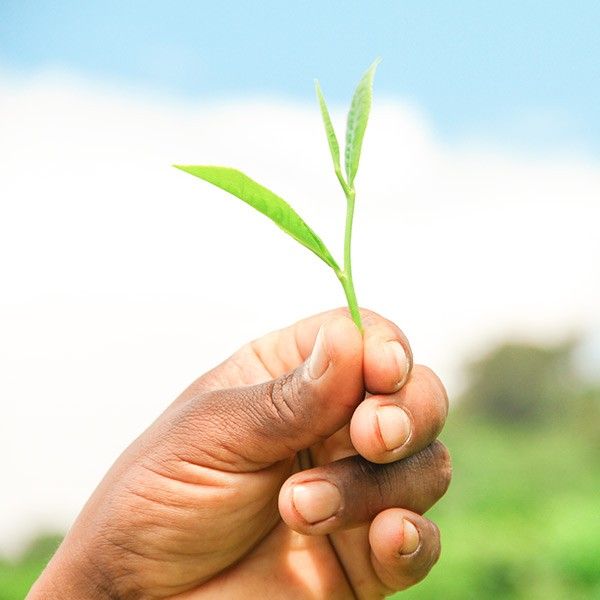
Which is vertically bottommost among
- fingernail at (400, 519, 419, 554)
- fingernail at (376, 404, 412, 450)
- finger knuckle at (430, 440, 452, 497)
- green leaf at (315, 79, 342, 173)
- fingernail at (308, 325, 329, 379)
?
fingernail at (400, 519, 419, 554)

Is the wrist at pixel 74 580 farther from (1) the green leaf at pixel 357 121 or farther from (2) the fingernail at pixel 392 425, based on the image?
(1) the green leaf at pixel 357 121

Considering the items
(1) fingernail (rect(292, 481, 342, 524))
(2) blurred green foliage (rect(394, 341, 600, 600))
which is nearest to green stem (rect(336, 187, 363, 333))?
(1) fingernail (rect(292, 481, 342, 524))

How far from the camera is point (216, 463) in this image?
1763 millimetres

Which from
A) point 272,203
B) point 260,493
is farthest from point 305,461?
point 272,203

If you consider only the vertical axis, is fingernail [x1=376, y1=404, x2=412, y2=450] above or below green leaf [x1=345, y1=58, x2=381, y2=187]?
below

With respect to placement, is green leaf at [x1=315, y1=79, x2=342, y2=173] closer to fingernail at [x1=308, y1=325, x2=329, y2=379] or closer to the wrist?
fingernail at [x1=308, y1=325, x2=329, y2=379]

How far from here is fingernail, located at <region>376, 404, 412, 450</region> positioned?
152 centimetres

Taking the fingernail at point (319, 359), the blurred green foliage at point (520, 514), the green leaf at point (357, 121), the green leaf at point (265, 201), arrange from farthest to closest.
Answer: the blurred green foliage at point (520, 514)
the fingernail at point (319, 359)
the green leaf at point (357, 121)
the green leaf at point (265, 201)

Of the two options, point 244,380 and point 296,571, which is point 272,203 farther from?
point 296,571

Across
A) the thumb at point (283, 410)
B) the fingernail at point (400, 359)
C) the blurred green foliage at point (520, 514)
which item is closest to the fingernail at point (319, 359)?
the thumb at point (283, 410)

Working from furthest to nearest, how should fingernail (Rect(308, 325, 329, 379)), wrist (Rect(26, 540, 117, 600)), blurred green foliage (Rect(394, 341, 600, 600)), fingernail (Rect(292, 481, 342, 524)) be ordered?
blurred green foliage (Rect(394, 341, 600, 600)) → wrist (Rect(26, 540, 117, 600)) → fingernail (Rect(292, 481, 342, 524)) → fingernail (Rect(308, 325, 329, 379))

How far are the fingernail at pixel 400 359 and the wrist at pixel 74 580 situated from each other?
0.81 m

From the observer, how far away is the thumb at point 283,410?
4.92 feet

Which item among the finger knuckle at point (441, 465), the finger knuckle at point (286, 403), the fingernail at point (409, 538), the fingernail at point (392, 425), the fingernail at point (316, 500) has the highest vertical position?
the finger knuckle at point (286, 403)
